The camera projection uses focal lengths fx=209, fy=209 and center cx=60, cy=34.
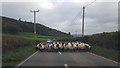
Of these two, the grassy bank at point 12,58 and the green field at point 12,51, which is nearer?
the grassy bank at point 12,58

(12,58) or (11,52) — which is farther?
(11,52)

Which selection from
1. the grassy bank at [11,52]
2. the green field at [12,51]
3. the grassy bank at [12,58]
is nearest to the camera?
the grassy bank at [12,58]

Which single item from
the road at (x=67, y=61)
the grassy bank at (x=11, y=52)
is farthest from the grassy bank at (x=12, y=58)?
the road at (x=67, y=61)

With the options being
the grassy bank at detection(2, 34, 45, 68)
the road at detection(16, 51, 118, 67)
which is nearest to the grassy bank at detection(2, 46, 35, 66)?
the grassy bank at detection(2, 34, 45, 68)

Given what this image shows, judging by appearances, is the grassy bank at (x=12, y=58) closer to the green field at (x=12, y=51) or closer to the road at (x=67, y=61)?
the green field at (x=12, y=51)

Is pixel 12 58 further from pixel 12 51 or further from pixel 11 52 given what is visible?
pixel 12 51

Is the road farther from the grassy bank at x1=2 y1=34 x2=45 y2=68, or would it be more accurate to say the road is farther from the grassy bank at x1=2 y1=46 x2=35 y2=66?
the grassy bank at x1=2 y1=34 x2=45 y2=68

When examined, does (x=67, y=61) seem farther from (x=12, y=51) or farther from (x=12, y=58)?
(x=12, y=51)

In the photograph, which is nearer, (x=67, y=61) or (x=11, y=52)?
(x=67, y=61)

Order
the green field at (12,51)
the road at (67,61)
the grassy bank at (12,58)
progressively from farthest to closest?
the green field at (12,51), the grassy bank at (12,58), the road at (67,61)

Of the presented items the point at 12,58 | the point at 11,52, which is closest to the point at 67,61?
the point at 12,58

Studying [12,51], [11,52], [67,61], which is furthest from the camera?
[12,51]

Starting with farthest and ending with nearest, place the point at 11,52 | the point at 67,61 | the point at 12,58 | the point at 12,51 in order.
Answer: the point at 12,51, the point at 11,52, the point at 12,58, the point at 67,61

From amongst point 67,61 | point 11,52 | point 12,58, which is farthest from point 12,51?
point 67,61
